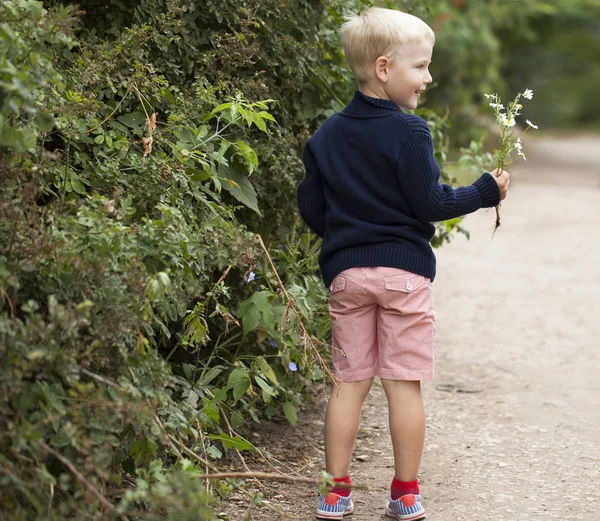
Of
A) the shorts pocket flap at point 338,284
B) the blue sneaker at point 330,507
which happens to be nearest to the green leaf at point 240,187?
the shorts pocket flap at point 338,284

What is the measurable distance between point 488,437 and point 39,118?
2482 millimetres

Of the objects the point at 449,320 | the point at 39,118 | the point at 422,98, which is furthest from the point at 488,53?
the point at 39,118

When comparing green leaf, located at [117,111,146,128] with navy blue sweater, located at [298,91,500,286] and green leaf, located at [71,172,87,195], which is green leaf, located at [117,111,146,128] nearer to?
green leaf, located at [71,172,87,195]

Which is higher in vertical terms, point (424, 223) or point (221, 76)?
point (221, 76)

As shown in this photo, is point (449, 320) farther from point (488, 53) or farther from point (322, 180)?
point (488, 53)

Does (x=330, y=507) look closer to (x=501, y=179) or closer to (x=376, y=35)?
(x=501, y=179)

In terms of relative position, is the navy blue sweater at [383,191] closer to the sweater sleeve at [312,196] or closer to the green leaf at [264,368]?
the sweater sleeve at [312,196]

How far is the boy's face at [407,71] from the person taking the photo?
10.3 feet

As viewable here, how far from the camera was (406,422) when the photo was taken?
3.19m

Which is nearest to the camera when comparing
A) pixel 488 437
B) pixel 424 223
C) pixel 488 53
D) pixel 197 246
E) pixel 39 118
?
pixel 39 118

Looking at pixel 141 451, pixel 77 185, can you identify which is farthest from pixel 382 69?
pixel 141 451

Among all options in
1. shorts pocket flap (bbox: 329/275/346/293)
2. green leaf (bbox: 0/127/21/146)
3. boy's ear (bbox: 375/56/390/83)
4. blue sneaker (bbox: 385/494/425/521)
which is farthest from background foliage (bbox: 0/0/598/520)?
blue sneaker (bbox: 385/494/425/521)

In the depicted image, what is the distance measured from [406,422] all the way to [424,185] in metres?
0.79

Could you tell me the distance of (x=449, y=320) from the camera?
20.7 ft
